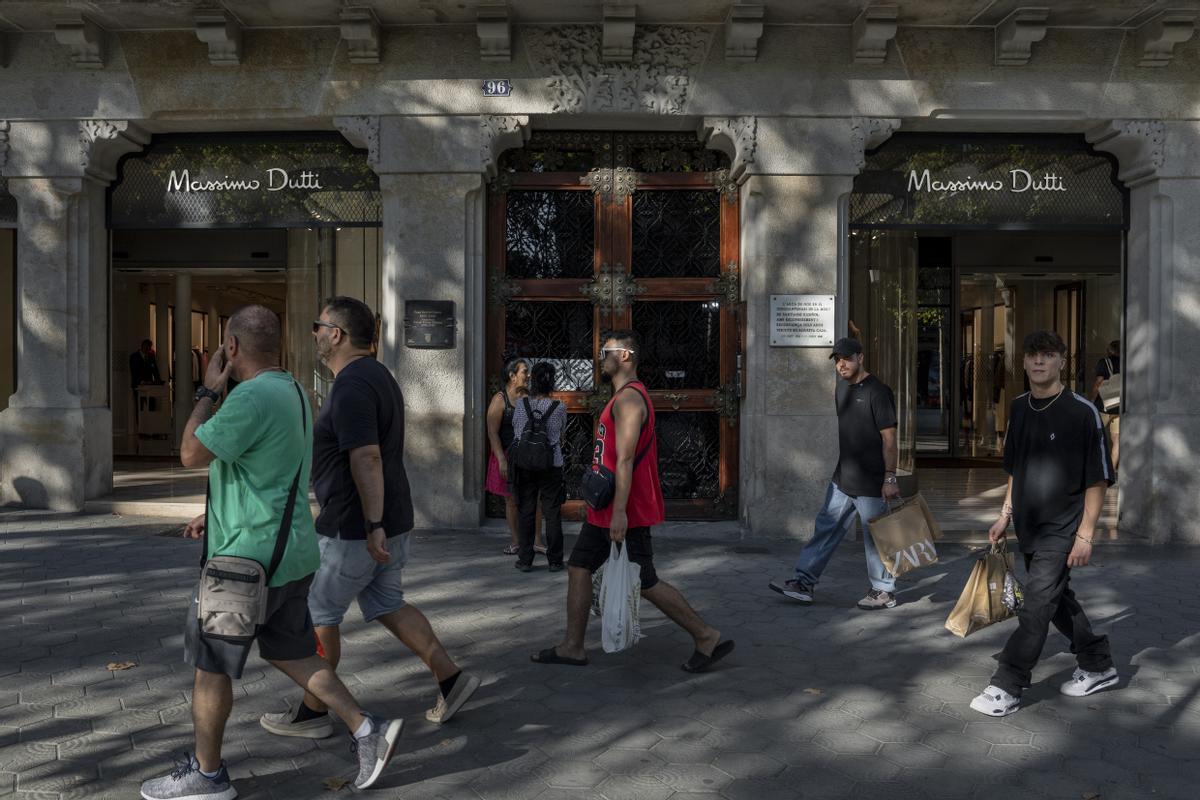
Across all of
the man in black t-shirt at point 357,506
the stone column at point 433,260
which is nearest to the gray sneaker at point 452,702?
the man in black t-shirt at point 357,506

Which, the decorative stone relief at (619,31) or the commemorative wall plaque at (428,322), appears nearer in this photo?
the decorative stone relief at (619,31)

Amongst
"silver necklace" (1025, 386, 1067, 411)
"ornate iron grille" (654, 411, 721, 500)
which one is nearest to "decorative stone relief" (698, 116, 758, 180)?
"ornate iron grille" (654, 411, 721, 500)

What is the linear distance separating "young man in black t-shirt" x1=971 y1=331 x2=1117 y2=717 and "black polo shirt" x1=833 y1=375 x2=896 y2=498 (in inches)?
73.1

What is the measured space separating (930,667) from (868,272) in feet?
22.0

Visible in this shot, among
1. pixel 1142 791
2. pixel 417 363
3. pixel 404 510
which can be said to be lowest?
pixel 1142 791

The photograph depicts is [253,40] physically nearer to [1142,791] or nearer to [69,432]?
[69,432]

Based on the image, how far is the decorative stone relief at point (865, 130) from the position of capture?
31.2 ft

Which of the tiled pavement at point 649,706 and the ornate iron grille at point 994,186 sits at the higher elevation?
the ornate iron grille at point 994,186

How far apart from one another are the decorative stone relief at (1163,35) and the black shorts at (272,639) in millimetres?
8734

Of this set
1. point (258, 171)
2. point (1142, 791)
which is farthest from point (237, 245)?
point (1142, 791)

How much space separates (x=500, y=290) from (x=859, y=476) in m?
4.37

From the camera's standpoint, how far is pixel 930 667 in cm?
554

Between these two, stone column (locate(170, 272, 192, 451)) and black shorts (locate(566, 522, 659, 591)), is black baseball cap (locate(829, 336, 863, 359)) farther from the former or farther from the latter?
stone column (locate(170, 272, 192, 451))

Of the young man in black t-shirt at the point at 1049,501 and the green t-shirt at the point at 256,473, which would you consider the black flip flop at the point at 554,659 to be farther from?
the green t-shirt at the point at 256,473
